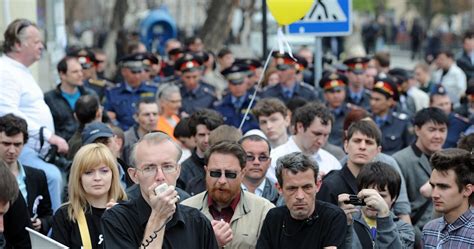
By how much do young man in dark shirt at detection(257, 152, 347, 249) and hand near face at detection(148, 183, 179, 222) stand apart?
126cm

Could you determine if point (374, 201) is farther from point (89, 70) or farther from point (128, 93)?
point (89, 70)

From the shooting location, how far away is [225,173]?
7.02 meters

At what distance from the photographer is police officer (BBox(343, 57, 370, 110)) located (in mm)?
14828

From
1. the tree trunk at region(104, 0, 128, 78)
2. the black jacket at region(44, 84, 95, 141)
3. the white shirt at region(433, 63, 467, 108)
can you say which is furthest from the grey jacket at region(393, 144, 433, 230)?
the tree trunk at region(104, 0, 128, 78)

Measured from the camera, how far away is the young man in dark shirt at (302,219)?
641 cm

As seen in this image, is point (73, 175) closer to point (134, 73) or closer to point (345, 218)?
Result: point (345, 218)

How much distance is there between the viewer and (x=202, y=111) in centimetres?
1003

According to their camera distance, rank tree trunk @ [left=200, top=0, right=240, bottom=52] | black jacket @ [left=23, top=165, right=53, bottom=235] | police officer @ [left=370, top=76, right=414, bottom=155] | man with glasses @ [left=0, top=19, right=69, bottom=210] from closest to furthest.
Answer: black jacket @ [left=23, top=165, right=53, bottom=235], man with glasses @ [left=0, top=19, right=69, bottom=210], police officer @ [left=370, top=76, right=414, bottom=155], tree trunk @ [left=200, top=0, right=240, bottom=52]

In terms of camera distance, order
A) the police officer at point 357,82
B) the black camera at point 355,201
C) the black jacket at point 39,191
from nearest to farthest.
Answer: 1. the black camera at point 355,201
2. the black jacket at point 39,191
3. the police officer at point 357,82

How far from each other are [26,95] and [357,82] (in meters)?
6.85

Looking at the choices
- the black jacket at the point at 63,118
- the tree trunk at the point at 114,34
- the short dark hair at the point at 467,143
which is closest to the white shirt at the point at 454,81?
the black jacket at the point at 63,118

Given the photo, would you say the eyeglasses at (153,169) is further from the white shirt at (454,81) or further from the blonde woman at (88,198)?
the white shirt at (454,81)

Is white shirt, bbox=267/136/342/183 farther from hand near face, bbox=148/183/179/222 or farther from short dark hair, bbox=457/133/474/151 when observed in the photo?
hand near face, bbox=148/183/179/222

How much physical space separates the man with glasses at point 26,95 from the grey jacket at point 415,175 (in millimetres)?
3283
